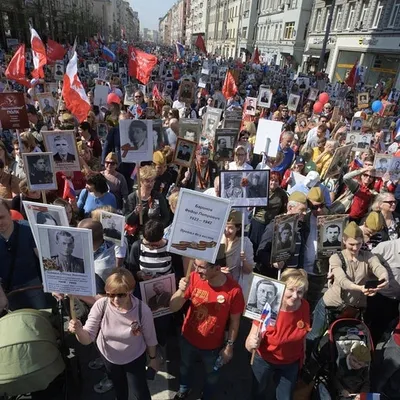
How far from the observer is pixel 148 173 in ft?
13.6

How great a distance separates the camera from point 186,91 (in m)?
9.98

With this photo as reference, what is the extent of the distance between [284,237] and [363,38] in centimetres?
3144

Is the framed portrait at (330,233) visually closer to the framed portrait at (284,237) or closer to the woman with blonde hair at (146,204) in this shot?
the framed portrait at (284,237)

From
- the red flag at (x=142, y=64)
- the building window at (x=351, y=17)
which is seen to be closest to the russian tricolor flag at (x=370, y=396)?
the red flag at (x=142, y=64)

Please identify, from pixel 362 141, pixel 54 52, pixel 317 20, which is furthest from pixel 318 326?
pixel 317 20

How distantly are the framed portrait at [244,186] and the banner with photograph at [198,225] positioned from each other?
3.83 ft

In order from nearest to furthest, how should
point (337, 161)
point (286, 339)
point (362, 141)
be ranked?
1. point (286, 339)
2. point (337, 161)
3. point (362, 141)

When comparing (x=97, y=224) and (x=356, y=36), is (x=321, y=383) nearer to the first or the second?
(x=97, y=224)

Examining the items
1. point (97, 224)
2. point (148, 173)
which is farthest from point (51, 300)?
point (148, 173)

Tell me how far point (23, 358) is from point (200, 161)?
3.98 metres

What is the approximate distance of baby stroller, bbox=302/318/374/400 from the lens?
9.36ft

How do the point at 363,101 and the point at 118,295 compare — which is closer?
the point at 118,295

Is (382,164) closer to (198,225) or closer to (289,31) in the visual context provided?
(198,225)

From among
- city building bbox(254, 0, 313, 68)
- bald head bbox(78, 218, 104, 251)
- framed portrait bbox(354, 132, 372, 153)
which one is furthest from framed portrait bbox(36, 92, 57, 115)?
city building bbox(254, 0, 313, 68)
